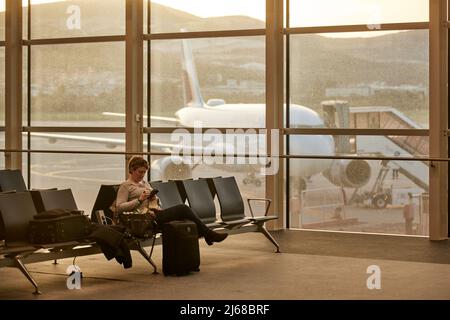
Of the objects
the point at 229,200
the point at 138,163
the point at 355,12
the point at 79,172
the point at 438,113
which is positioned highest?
the point at 355,12

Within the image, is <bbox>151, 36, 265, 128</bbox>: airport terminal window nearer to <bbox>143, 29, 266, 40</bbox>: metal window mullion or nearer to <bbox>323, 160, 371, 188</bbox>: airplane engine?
<bbox>143, 29, 266, 40</bbox>: metal window mullion

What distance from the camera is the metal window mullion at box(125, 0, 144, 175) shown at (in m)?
13.5

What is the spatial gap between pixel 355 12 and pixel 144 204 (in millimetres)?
4660

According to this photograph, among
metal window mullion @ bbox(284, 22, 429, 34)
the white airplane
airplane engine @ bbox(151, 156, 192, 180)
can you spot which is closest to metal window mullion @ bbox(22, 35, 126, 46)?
the white airplane

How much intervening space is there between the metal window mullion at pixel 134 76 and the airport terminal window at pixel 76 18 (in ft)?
1.10

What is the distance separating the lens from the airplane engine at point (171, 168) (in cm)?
1348

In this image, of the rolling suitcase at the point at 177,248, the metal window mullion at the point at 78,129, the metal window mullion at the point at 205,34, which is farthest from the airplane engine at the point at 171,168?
the rolling suitcase at the point at 177,248

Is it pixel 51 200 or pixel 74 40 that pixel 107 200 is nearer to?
pixel 51 200

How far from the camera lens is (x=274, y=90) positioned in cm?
1268

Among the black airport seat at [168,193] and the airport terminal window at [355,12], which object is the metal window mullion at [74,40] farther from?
the black airport seat at [168,193]

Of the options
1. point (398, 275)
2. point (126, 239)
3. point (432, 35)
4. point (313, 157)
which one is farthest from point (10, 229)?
point (432, 35)

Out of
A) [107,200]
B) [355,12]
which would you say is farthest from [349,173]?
[107,200]
